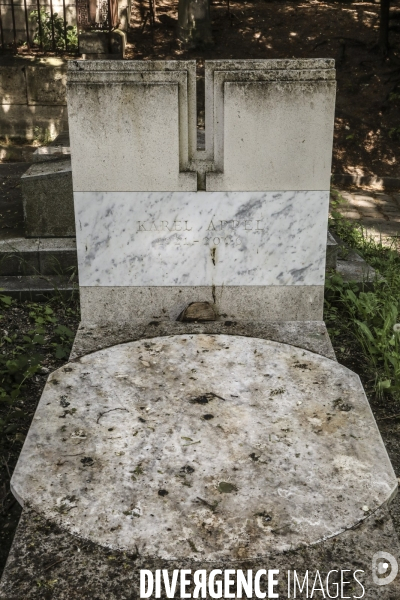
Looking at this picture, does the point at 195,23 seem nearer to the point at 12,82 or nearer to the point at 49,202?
the point at 12,82

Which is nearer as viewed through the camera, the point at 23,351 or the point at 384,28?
the point at 23,351

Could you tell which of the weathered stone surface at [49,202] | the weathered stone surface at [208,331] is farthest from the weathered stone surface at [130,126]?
the weathered stone surface at [49,202]

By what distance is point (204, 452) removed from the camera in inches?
95.7

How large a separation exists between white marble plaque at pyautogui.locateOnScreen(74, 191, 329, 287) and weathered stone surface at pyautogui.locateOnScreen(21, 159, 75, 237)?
142 centimetres

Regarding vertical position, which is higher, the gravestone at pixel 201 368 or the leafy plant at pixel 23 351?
the gravestone at pixel 201 368

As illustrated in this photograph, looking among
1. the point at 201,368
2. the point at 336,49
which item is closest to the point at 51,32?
the point at 336,49

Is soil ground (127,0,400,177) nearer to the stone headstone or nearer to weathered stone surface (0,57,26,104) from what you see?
weathered stone surface (0,57,26,104)

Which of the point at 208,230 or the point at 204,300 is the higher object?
the point at 208,230

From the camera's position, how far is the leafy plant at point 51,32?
918 centimetres

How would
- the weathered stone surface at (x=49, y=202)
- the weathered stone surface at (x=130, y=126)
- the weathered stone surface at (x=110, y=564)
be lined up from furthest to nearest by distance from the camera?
the weathered stone surface at (x=49, y=202) → the weathered stone surface at (x=130, y=126) → the weathered stone surface at (x=110, y=564)

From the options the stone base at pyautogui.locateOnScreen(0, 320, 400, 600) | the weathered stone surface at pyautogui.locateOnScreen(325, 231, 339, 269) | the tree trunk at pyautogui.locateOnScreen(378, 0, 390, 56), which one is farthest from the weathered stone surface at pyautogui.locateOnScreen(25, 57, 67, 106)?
the stone base at pyautogui.locateOnScreen(0, 320, 400, 600)

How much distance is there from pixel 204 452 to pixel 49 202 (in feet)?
9.50

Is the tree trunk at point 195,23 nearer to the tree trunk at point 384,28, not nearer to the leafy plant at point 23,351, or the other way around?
the tree trunk at point 384,28

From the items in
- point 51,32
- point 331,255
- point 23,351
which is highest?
point 51,32
